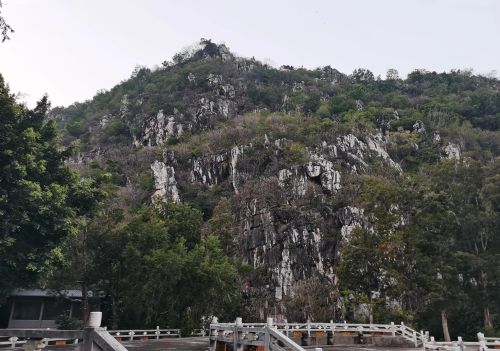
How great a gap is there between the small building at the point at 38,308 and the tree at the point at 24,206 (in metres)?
9.26

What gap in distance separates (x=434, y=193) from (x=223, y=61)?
69047 mm

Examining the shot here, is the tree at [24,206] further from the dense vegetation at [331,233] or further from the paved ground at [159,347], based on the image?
the paved ground at [159,347]

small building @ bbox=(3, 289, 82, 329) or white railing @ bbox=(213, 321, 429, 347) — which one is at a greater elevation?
small building @ bbox=(3, 289, 82, 329)

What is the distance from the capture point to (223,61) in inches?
3504

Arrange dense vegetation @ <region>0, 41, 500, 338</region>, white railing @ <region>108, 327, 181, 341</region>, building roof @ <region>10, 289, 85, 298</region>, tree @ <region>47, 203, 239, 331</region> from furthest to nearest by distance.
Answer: building roof @ <region>10, 289, 85, 298</region>, dense vegetation @ <region>0, 41, 500, 338</region>, tree @ <region>47, 203, 239, 331</region>, white railing @ <region>108, 327, 181, 341</region>

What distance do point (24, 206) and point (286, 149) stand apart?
3637cm

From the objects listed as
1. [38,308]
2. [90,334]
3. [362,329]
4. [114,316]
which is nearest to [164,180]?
[38,308]

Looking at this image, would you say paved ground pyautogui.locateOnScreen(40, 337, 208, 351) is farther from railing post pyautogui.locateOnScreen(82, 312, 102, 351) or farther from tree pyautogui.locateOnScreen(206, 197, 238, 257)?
tree pyautogui.locateOnScreen(206, 197, 238, 257)

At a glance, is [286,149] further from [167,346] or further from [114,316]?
[167,346]

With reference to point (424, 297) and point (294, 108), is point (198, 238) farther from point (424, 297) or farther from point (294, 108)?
point (294, 108)

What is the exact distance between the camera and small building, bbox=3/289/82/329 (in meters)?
24.4

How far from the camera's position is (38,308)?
82.2ft

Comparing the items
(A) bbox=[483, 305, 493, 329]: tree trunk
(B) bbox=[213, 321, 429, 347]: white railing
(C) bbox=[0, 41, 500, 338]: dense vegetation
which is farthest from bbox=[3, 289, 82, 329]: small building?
(A) bbox=[483, 305, 493, 329]: tree trunk

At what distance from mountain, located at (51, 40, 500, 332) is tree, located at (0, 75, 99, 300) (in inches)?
366
